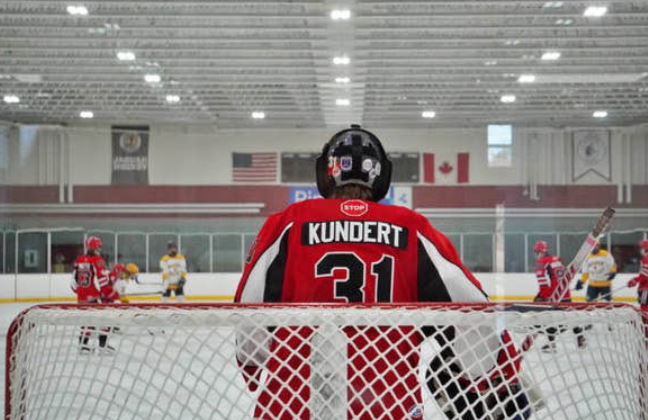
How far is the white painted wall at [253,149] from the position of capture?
16.0 metres

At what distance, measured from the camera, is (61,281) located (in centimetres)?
1516

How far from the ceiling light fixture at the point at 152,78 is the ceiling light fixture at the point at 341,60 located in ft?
8.95

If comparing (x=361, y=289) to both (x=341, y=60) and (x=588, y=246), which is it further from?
(x=341, y=60)

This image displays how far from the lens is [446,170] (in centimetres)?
1647

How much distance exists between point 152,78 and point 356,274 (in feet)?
38.0

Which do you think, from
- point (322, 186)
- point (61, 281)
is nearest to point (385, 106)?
point (61, 281)

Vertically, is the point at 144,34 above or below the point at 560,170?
above

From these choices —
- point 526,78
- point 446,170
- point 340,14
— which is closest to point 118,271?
point 340,14

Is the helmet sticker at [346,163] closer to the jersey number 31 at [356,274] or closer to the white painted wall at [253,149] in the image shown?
the jersey number 31 at [356,274]

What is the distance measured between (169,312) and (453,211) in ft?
50.2

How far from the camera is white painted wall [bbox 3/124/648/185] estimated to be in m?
16.0

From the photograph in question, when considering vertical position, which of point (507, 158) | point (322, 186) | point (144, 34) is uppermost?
point (144, 34)

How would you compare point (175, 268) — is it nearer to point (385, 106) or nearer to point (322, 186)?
point (385, 106)

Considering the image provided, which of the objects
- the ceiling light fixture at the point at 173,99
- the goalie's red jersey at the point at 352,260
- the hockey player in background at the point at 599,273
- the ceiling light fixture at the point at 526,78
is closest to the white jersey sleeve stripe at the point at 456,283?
the goalie's red jersey at the point at 352,260
